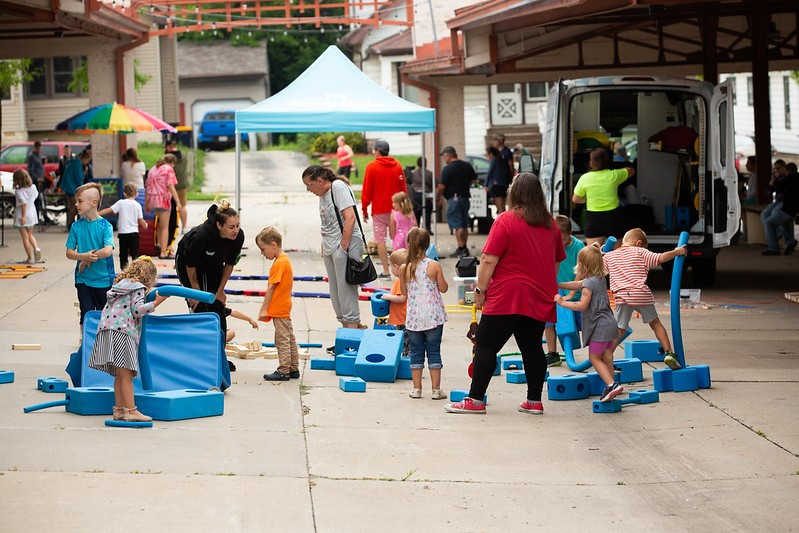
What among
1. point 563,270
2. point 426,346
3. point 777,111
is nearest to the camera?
point 426,346

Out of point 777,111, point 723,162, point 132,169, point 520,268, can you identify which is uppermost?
point 777,111

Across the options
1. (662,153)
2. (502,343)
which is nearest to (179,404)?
(502,343)

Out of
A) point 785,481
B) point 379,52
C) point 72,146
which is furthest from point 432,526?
point 379,52

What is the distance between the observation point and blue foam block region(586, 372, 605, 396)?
978 centimetres

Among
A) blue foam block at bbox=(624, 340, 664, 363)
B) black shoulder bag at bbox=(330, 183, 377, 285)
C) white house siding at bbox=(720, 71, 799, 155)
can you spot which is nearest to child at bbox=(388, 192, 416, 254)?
black shoulder bag at bbox=(330, 183, 377, 285)

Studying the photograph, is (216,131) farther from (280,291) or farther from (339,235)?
(280,291)

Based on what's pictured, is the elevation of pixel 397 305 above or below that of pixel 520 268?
below

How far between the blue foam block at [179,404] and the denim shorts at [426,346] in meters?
1.62

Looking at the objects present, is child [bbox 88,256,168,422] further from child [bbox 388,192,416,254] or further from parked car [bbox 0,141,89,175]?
parked car [bbox 0,141,89,175]

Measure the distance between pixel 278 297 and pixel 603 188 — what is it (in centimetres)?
617

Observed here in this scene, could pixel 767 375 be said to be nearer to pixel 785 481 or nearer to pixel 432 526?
pixel 785 481

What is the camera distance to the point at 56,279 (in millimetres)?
16719

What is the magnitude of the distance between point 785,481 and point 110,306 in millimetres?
4373

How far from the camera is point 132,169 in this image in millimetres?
22938
